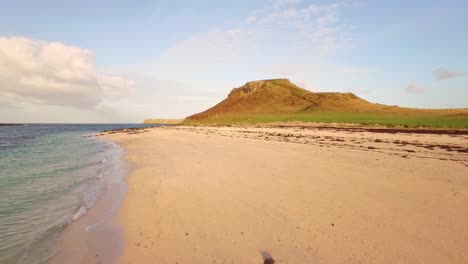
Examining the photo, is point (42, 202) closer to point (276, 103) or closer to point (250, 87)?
point (276, 103)

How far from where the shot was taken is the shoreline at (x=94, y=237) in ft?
16.8

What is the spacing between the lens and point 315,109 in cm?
11506

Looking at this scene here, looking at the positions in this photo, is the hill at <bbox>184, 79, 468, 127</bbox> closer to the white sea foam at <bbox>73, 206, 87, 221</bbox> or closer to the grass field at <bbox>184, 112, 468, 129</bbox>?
the grass field at <bbox>184, 112, 468, 129</bbox>

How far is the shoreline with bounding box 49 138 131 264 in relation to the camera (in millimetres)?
5117

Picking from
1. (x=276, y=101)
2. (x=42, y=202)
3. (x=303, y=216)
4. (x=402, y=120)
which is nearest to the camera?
(x=303, y=216)

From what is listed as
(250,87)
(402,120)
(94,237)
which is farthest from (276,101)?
(94,237)

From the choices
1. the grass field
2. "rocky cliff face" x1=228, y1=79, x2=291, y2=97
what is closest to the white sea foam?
the grass field

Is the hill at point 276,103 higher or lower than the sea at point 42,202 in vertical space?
higher

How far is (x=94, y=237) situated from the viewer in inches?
238

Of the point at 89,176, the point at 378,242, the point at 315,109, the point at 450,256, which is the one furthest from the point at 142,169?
the point at 315,109

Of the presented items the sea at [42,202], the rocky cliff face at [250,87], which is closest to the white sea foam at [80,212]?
the sea at [42,202]

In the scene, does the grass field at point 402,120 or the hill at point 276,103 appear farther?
the hill at point 276,103

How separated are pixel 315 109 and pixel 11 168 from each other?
361ft

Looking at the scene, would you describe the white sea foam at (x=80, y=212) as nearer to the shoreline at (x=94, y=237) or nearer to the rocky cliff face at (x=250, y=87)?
the shoreline at (x=94, y=237)
